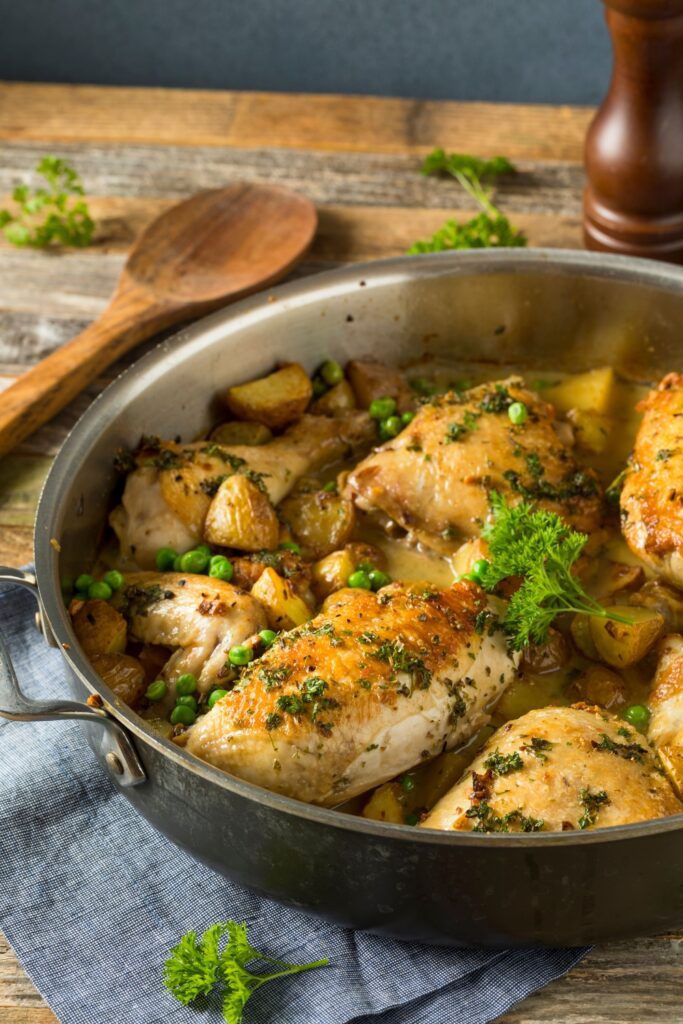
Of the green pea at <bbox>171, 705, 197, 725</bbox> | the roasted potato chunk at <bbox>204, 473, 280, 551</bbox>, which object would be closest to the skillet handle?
the green pea at <bbox>171, 705, 197, 725</bbox>

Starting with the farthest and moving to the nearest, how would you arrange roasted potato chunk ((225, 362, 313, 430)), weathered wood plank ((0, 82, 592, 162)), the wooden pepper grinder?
weathered wood plank ((0, 82, 592, 162))
the wooden pepper grinder
roasted potato chunk ((225, 362, 313, 430))

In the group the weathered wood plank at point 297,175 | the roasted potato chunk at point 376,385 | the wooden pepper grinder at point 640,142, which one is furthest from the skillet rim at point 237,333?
the weathered wood plank at point 297,175

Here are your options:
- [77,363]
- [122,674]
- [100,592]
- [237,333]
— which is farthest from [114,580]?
[77,363]

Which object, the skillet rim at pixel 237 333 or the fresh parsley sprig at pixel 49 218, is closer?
the skillet rim at pixel 237 333

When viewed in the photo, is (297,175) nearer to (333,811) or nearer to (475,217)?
(475,217)

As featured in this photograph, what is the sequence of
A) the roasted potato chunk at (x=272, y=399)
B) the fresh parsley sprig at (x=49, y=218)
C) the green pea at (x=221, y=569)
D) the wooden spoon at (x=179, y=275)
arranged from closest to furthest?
the green pea at (x=221, y=569)
the roasted potato chunk at (x=272, y=399)
the wooden spoon at (x=179, y=275)
the fresh parsley sprig at (x=49, y=218)

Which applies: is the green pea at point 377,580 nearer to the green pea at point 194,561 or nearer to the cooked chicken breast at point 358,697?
the cooked chicken breast at point 358,697

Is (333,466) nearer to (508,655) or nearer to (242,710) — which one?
(508,655)

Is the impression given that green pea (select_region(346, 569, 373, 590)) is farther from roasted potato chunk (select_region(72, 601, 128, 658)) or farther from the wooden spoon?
the wooden spoon
